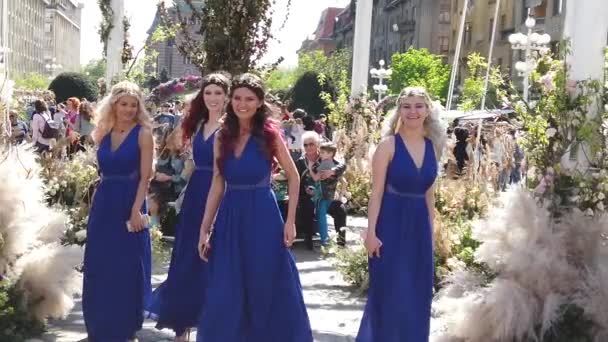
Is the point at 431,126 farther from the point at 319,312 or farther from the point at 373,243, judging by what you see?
the point at 319,312

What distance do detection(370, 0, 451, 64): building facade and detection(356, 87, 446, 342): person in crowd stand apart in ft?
234

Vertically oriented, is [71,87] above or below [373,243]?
above

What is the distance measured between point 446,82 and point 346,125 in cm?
Answer: 4669

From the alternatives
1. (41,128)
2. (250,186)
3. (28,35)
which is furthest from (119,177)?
(28,35)

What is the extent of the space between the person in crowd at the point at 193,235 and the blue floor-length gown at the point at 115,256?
0.25 m

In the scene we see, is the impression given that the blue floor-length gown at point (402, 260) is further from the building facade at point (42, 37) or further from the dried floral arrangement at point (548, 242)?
the building facade at point (42, 37)

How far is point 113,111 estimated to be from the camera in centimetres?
630

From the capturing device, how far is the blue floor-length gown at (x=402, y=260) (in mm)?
5445

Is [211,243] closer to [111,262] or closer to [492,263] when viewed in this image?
[111,262]

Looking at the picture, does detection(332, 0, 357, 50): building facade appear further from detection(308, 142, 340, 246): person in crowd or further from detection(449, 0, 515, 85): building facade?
detection(308, 142, 340, 246): person in crowd

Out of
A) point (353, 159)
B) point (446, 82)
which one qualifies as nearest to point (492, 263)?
point (353, 159)

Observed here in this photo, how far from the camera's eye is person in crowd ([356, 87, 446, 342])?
5461 millimetres

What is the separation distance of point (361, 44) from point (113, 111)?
11687mm

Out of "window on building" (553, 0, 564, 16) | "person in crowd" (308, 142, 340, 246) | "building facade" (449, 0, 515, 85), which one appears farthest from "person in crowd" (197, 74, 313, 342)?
"building facade" (449, 0, 515, 85)
